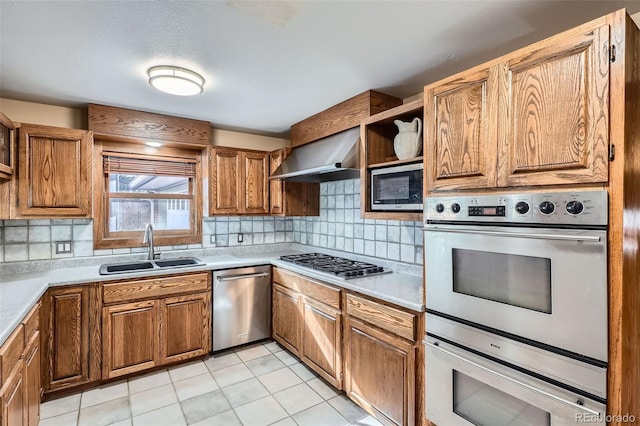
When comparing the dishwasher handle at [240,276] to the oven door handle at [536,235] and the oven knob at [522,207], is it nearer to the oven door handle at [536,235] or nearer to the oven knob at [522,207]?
the oven door handle at [536,235]

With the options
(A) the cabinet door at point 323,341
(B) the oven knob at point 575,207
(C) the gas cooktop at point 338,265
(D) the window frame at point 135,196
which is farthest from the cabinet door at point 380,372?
(D) the window frame at point 135,196

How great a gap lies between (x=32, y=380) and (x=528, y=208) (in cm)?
275

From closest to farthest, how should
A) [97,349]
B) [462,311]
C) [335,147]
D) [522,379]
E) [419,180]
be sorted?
[522,379]
[462,311]
[419,180]
[97,349]
[335,147]

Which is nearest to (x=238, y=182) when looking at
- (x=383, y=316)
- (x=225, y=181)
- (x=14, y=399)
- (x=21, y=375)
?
(x=225, y=181)

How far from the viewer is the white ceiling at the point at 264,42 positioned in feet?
4.93

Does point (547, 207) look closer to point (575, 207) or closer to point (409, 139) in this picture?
point (575, 207)

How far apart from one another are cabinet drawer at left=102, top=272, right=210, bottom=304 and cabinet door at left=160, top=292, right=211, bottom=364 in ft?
0.25

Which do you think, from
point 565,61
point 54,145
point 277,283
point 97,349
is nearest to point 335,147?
point 277,283

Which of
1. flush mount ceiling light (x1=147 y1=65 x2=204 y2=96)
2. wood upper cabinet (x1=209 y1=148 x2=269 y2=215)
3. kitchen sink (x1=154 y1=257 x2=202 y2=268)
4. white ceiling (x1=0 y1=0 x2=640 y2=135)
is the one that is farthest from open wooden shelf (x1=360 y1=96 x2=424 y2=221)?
kitchen sink (x1=154 y1=257 x2=202 y2=268)

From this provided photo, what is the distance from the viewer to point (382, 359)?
81.1 inches

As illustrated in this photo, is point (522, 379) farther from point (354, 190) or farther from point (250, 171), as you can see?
point (250, 171)

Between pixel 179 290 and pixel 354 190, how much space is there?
1883 millimetres

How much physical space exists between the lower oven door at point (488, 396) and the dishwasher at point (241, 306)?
1946 millimetres

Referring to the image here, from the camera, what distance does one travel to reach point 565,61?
50.6 inches
